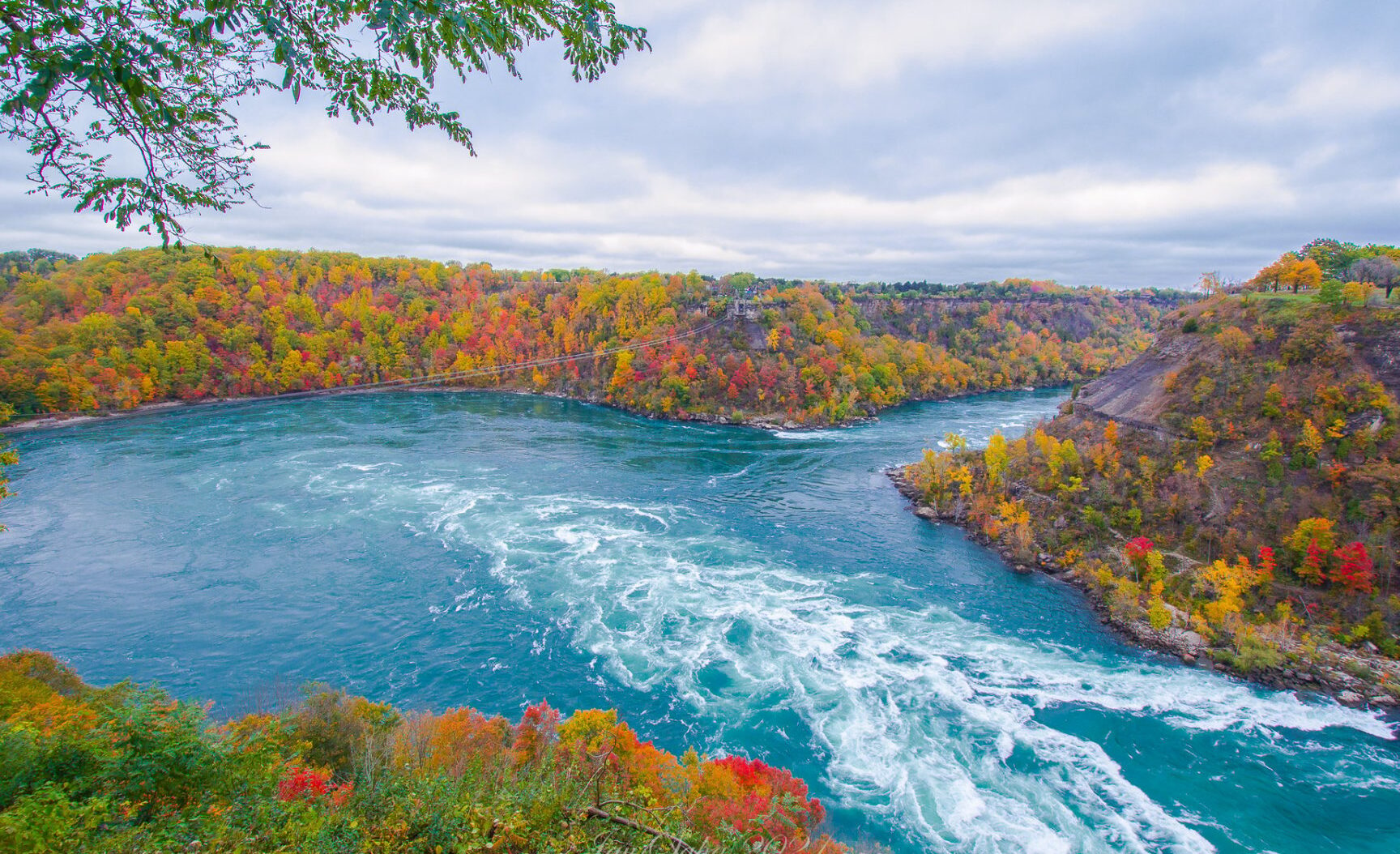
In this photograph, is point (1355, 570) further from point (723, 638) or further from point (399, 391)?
point (399, 391)

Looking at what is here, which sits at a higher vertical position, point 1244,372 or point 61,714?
point 1244,372

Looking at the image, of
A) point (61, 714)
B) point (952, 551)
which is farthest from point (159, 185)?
point (952, 551)

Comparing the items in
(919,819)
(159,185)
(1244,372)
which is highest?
(159,185)

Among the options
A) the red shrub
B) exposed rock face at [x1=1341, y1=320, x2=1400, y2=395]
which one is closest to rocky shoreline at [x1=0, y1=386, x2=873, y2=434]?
exposed rock face at [x1=1341, y1=320, x2=1400, y2=395]

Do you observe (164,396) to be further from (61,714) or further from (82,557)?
(61,714)

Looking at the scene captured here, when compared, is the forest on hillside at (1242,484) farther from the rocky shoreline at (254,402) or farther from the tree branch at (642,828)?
the rocky shoreline at (254,402)

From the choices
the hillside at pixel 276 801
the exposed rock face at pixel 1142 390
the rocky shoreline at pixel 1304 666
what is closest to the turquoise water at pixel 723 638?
the rocky shoreline at pixel 1304 666

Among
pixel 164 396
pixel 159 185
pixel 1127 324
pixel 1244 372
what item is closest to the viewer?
pixel 159 185

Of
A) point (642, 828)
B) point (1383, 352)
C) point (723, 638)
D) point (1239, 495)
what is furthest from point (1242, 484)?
point (642, 828)
